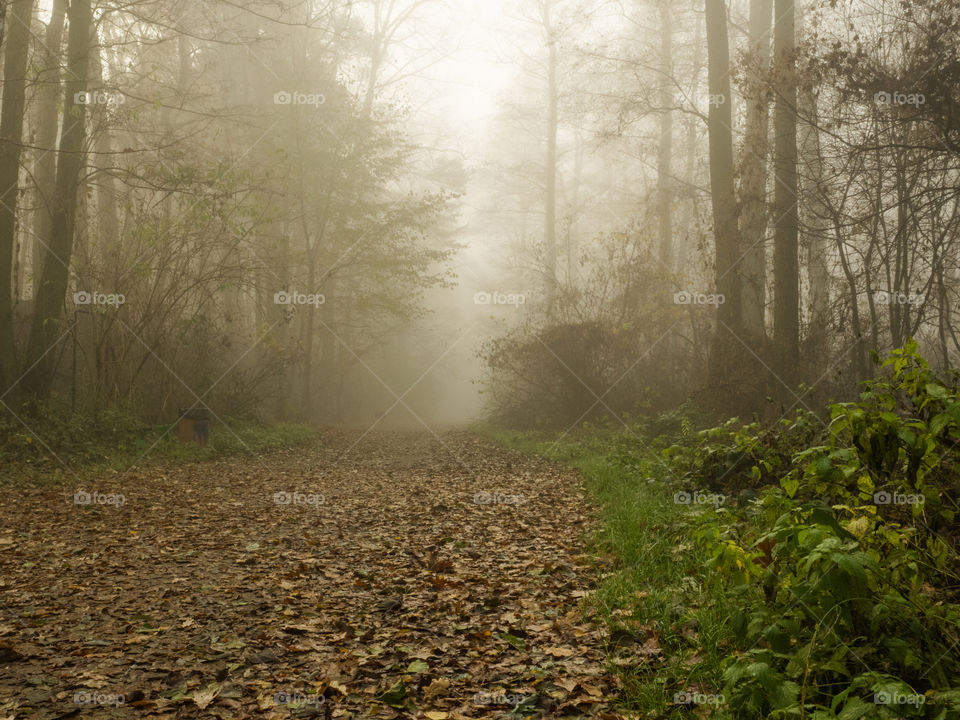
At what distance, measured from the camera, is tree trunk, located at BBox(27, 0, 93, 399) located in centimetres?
1158

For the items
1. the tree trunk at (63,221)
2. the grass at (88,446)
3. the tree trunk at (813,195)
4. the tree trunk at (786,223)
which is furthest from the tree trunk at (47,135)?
the tree trunk at (813,195)

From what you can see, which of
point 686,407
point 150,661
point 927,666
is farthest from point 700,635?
point 686,407

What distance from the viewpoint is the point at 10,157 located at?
1131cm

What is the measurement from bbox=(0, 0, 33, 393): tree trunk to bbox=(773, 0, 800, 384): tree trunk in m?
11.7

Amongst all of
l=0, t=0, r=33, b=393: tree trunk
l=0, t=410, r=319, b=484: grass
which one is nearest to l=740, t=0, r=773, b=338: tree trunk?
l=0, t=410, r=319, b=484: grass

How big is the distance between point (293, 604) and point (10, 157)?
10067 mm

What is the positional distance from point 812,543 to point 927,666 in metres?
0.64

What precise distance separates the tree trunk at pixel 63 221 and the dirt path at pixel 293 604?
331cm

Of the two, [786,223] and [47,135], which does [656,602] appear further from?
[47,135]

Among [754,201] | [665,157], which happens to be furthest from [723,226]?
[665,157]

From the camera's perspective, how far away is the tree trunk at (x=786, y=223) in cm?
1059

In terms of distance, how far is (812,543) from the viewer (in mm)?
3213

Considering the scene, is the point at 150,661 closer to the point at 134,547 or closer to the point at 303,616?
the point at 303,616

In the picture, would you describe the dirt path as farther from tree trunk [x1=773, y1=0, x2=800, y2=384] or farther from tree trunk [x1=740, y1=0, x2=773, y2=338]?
tree trunk [x1=740, y1=0, x2=773, y2=338]
